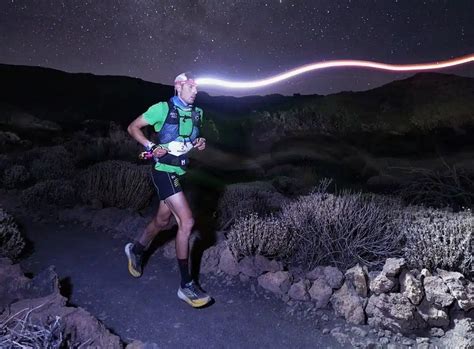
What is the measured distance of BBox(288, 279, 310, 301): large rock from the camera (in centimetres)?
430

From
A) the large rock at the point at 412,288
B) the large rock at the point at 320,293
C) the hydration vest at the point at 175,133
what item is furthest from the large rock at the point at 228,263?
the large rock at the point at 412,288

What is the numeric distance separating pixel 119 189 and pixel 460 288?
568 cm

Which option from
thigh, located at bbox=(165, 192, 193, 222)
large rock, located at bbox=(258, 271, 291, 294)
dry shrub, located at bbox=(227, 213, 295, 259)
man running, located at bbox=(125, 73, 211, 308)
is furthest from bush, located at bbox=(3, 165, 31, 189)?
large rock, located at bbox=(258, 271, 291, 294)

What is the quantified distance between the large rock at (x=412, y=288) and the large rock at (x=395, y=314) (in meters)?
0.05

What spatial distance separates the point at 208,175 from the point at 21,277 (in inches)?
341

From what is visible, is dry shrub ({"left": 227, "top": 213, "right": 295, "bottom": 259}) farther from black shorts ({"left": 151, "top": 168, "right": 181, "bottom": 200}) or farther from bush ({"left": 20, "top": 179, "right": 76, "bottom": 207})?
bush ({"left": 20, "top": 179, "right": 76, "bottom": 207})

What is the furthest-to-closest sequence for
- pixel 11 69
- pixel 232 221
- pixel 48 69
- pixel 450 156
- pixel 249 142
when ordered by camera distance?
pixel 48 69
pixel 11 69
pixel 249 142
pixel 450 156
pixel 232 221

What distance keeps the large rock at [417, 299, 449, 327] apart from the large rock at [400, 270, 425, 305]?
0.27 feet

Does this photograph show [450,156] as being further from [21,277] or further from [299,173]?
[21,277]

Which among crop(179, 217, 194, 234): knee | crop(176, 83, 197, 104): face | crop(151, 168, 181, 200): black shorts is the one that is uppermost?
crop(176, 83, 197, 104): face

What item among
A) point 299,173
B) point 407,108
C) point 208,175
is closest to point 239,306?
point 208,175

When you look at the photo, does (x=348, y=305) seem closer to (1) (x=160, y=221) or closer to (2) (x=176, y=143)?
(1) (x=160, y=221)

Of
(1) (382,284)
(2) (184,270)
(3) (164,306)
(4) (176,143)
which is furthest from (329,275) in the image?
(4) (176,143)

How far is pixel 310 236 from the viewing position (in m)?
5.09
